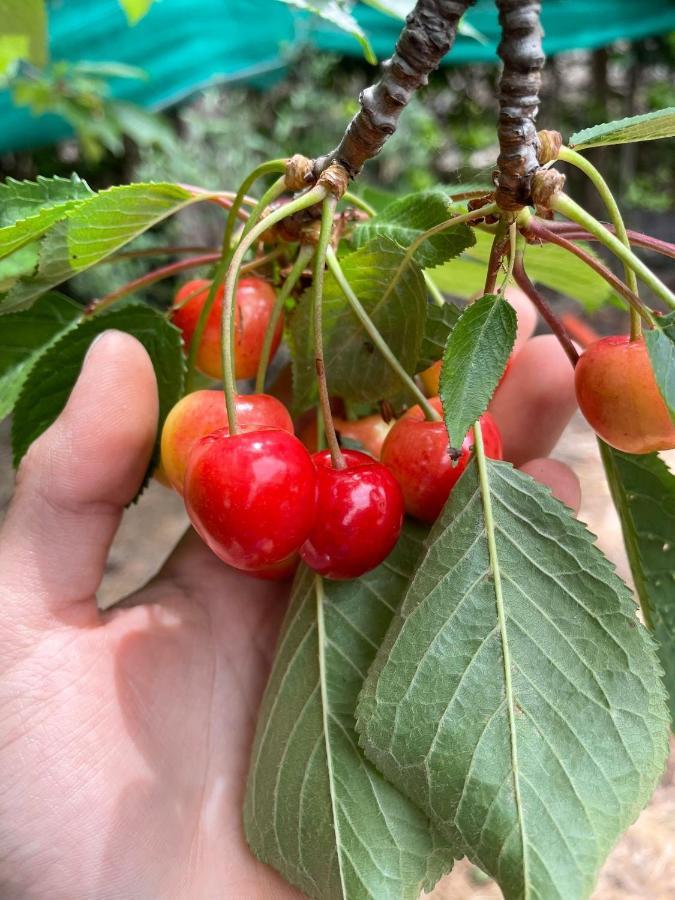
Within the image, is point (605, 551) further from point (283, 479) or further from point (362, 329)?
point (283, 479)

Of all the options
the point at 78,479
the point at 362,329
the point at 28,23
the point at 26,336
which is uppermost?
the point at 28,23

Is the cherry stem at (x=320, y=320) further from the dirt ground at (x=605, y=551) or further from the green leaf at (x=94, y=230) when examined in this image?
the dirt ground at (x=605, y=551)

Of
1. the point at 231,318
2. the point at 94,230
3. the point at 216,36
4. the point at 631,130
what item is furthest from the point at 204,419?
the point at 216,36

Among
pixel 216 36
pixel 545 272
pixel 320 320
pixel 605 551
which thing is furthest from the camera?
pixel 216 36

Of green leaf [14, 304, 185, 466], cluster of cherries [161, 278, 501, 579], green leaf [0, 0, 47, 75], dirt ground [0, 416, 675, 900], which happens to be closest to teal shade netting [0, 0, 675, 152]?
dirt ground [0, 416, 675, 900]

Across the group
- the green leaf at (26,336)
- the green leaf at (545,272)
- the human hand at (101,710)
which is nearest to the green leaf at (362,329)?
the green leaf at (545,272)

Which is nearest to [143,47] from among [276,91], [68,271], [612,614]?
[276,91]

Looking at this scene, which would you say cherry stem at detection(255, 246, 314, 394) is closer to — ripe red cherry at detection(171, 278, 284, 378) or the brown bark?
ripe red cherry at detection(171, 278, 284, 378)
